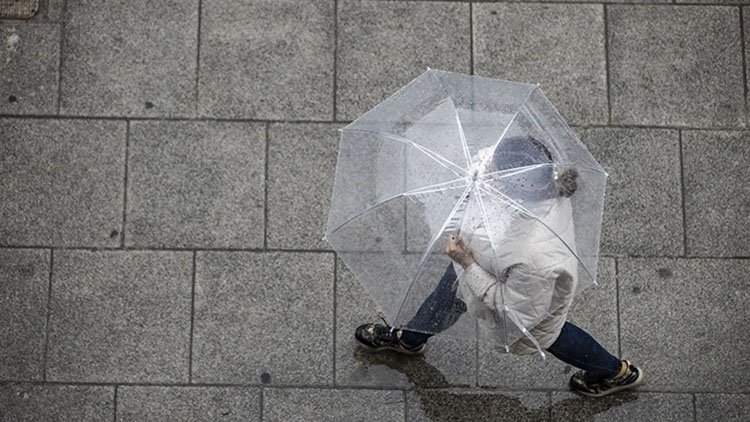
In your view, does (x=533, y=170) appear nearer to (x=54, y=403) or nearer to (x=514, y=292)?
Answer: (x=514, y=292)

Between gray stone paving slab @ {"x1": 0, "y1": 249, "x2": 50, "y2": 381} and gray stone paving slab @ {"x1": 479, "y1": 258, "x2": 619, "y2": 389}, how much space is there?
2.63 metres

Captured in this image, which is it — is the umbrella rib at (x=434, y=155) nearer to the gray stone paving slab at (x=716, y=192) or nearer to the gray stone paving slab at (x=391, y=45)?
the gray stone paving slab at (x=391, y=45)

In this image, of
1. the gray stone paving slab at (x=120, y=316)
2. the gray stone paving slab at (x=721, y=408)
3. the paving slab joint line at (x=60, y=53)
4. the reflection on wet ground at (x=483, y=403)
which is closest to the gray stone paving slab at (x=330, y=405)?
the reflection on wet ground at (x=483, y=403)

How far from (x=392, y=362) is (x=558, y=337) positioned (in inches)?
42.6

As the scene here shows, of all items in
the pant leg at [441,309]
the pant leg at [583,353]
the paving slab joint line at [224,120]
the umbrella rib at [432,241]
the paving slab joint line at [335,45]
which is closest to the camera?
the umbrella rib at [432,241]

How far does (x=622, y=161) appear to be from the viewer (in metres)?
6.52

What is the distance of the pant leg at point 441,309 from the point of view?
4977 millimetres

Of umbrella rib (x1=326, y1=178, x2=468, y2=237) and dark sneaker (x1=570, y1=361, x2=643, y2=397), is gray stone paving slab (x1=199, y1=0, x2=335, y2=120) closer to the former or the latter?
umbrella rib (x1=326, y1=178, x2=468, y2=237)

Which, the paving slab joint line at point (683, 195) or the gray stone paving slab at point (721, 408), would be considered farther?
the paving slab joint line at point (683, 195)

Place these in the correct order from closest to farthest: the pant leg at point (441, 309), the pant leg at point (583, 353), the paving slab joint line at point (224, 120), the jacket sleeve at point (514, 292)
→ the jacket sleeve at point (514, 292)
the pant leg at point (441, 309)
the pant leg at point (583, 353)
the paving slab joint line at point (224, 120)

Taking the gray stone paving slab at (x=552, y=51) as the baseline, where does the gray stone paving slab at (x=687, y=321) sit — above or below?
below

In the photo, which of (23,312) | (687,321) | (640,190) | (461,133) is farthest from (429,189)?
(23,312)

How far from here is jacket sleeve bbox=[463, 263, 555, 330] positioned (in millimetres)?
4824

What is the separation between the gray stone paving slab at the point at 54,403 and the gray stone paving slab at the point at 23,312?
88mm
